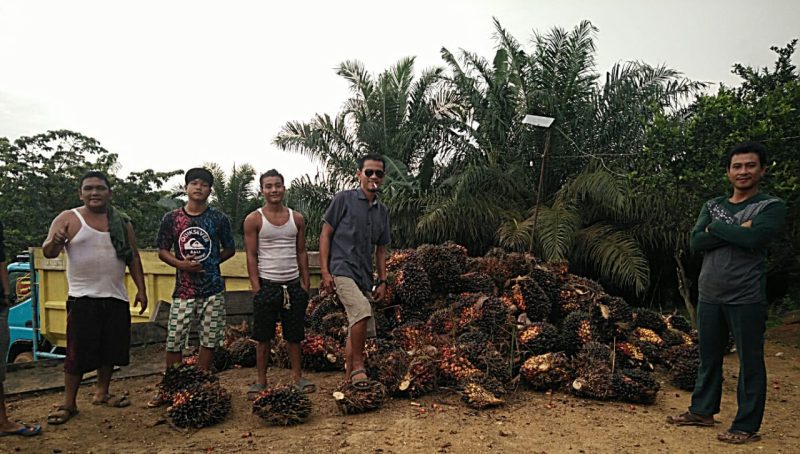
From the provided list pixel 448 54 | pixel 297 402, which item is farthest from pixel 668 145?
pixel 448 54

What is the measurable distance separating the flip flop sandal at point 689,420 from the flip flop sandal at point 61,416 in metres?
4.46

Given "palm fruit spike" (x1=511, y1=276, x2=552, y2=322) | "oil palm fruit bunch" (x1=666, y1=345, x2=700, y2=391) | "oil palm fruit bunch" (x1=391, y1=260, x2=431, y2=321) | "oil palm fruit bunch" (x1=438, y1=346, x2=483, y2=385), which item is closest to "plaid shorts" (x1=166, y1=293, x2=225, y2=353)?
"oil palm fruit bunch" (x1=438, y1=346, x2=483, y2=385)

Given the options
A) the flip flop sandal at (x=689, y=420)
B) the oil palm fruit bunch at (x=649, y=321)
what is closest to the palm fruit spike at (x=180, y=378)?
the flip flop sandal at (x=689, y=420)

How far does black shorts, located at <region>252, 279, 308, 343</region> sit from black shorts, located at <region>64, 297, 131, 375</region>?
3.45 ft

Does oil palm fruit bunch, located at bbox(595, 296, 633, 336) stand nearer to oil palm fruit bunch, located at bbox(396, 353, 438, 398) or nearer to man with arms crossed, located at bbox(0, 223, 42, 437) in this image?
oil palm fruit bunch, located at bbox(396, 353, 438, 398)

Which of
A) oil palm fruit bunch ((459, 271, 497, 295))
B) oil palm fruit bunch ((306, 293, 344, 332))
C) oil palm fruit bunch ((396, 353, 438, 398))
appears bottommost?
oil palm fruit bunch ((396, 353, 438, 398))

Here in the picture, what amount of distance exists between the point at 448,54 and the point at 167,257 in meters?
12.6

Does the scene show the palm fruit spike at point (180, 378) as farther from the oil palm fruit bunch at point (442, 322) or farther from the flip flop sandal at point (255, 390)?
the oil palm fruit bunch at point (442, 322)

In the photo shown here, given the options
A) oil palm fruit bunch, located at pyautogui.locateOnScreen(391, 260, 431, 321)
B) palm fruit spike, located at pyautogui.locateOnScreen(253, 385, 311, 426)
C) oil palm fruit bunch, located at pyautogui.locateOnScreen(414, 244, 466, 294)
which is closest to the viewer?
palm fruit spike, located at pyautogui.locateOnScreen(253, 385, 311, 426)

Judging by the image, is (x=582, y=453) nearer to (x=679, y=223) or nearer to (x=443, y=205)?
(x=679, y=223)

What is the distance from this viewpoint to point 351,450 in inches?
154

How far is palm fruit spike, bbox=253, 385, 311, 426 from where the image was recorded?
4363 millimetres

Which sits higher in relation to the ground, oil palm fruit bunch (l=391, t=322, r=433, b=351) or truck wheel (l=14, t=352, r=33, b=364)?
oil palm fruit bunch (l=391, t=322, r=433, b=351)

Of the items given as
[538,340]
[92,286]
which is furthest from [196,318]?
[538,340]
